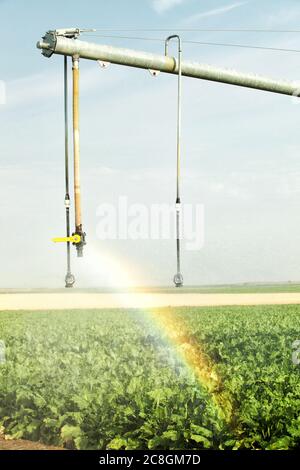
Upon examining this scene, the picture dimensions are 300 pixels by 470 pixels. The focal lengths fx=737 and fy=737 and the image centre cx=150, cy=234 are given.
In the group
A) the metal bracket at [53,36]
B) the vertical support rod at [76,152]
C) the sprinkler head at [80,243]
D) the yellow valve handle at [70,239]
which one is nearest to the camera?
the vertical support rod at [76,152]

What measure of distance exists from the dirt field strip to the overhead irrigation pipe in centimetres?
2114

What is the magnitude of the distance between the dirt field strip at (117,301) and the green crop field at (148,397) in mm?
20176

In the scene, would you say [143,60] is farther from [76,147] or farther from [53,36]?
[76,147]

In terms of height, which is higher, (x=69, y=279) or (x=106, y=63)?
(x=106, y=63)

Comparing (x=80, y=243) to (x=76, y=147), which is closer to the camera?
(x=76, y=147)

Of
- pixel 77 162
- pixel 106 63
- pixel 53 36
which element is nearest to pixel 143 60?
pixel 106 63

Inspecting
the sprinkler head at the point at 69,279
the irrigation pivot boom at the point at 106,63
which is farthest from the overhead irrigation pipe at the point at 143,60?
the sprinkler head at the point at 69,279

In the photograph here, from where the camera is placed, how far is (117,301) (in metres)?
37.7

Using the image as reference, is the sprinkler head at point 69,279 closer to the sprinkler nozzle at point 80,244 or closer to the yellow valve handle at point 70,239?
the sprinkler nozzle at point 80,244

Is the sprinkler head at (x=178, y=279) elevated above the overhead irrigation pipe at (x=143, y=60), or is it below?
below

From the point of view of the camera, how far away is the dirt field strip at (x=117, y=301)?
34.6 meters

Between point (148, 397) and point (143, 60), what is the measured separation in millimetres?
5097
